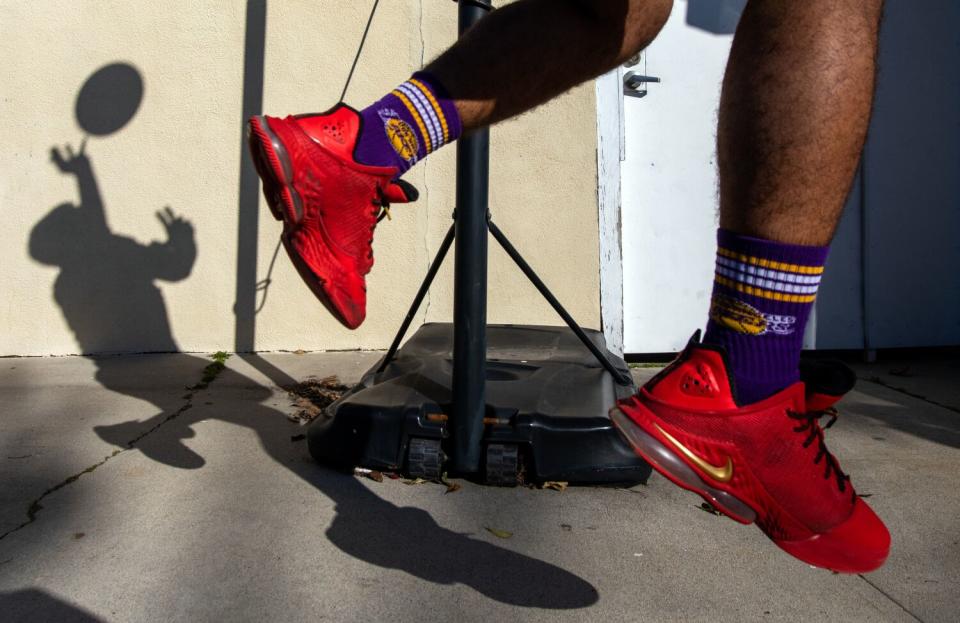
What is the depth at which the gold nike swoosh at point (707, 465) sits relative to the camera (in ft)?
3.96

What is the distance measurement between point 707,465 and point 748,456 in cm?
7

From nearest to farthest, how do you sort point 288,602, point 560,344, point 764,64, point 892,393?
point 764,64 < point 288,602 < point 560,344 < point 892,393

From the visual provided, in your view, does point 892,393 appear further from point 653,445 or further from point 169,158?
point 169,158

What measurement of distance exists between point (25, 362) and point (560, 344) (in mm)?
2516

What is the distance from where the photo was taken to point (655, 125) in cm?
403

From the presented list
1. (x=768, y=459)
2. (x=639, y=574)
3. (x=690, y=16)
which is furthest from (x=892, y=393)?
(x=768, y=459)

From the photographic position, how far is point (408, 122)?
53.0 inches

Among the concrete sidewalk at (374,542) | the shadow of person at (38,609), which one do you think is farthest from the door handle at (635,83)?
the shadow of person at (38,609)

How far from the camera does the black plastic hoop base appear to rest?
2.12m

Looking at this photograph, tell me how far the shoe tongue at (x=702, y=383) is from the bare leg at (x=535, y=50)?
1.72 ft

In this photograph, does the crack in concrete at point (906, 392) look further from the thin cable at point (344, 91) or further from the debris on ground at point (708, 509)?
the thin cable at point (344, 91)

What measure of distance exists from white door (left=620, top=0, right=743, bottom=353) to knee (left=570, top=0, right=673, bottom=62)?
266cm

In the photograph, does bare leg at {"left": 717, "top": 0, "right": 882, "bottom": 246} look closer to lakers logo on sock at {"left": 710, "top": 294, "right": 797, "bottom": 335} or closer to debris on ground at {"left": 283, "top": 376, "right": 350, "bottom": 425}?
lakers logo on sock at {"left": 710, "top": 294, "right": 797, "bottom": 335}

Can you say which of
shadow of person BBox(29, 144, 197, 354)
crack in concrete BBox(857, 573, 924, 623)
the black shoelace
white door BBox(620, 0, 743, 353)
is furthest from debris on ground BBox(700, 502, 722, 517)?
shadow of person BBox(29, 144, 197, 354)
